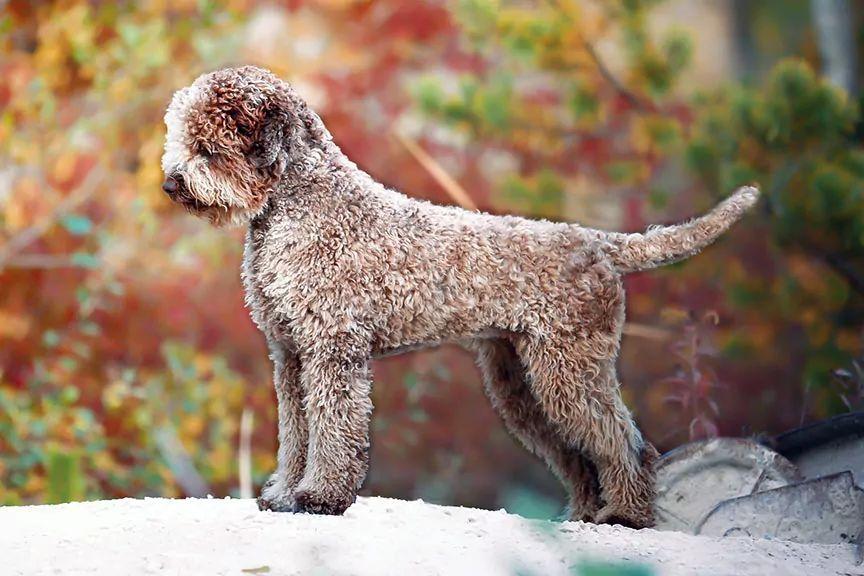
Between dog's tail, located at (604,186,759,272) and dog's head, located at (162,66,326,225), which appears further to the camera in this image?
dog's tail, located at (604,186,759,272)

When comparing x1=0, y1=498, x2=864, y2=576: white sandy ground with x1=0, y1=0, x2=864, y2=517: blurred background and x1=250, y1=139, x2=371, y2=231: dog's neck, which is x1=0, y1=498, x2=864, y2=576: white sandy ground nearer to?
x1=250, y1=139, x2=371, y2=231: dog's neck

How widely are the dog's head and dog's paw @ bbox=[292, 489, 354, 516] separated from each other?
0.87 m

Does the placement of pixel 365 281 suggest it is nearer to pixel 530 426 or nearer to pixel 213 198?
pixel 213 198

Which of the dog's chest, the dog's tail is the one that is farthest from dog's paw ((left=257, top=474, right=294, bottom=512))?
the dog's tail

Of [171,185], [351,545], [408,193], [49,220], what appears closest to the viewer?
[351,545]

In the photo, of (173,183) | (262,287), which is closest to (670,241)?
(262,287)

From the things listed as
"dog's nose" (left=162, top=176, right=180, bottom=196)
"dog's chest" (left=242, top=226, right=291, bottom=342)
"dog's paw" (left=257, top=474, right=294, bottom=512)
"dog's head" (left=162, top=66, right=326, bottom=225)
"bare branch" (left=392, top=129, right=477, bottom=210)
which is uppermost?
"bare branch" (left=392, top=129, right=477, bottom=210)

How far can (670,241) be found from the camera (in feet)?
13.1

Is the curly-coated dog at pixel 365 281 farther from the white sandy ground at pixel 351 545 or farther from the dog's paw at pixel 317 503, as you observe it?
the white sandy ground at pixel 351 545

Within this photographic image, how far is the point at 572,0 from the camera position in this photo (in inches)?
304

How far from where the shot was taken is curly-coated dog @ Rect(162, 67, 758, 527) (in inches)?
143

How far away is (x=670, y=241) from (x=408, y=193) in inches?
163

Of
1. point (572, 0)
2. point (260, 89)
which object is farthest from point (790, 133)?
point (260, 89)

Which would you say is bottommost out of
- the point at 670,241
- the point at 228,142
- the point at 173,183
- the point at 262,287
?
the point at 262,287
